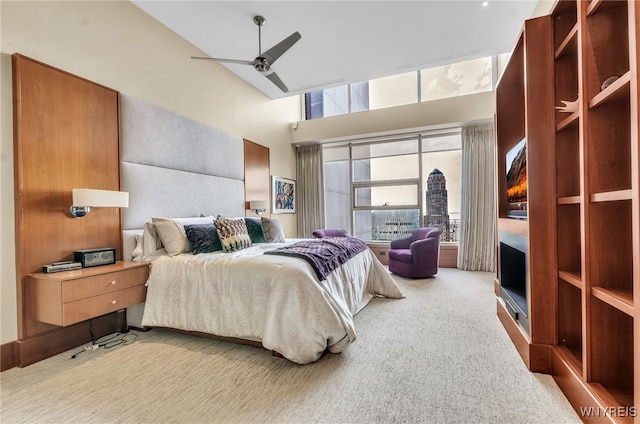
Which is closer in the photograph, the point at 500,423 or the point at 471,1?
the point at 500,423

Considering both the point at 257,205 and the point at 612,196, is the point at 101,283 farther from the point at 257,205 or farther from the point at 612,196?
the point at 612,196

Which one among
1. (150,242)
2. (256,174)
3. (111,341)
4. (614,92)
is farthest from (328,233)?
(614,92)

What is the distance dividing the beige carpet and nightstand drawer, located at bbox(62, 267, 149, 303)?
516 mm

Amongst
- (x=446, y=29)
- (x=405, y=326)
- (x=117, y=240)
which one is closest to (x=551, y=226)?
(x=405, y=326)

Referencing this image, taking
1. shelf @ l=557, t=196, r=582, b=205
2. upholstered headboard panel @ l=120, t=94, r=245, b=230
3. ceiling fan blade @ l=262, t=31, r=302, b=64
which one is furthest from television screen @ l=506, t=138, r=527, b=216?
upholstered headboard panel @ l=120, t=94, r=245, b=230

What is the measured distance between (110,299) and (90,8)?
8.81 feet

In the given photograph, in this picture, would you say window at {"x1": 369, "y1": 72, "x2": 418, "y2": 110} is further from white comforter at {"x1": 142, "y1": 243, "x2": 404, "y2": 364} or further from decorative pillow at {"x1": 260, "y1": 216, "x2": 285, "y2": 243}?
white comforter at {"x1": 142, "y1": 243, "x2": 404, "y2": 364}

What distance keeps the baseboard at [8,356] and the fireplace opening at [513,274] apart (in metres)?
3.81

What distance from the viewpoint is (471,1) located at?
3156 millimetres

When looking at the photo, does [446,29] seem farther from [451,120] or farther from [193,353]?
[193,353]

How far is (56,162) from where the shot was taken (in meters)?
2.39

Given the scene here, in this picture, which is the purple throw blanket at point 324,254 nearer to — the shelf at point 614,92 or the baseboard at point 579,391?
the baseboard at point 579,391

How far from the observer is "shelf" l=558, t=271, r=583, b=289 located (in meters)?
1.61

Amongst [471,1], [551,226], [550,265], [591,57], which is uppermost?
[471,1]
